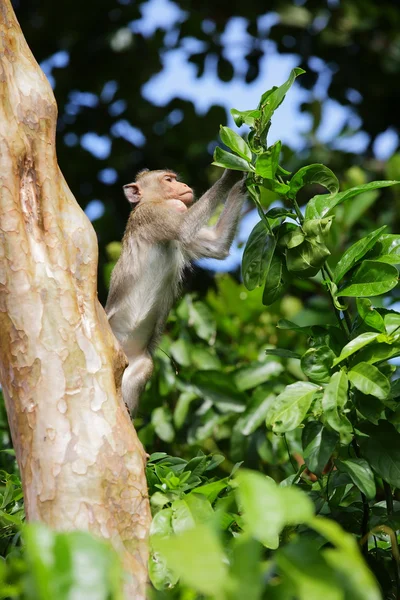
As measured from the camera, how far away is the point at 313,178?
2564 millimetres

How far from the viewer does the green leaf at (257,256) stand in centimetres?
262

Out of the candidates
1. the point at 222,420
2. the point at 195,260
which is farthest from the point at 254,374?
the point at 195,260

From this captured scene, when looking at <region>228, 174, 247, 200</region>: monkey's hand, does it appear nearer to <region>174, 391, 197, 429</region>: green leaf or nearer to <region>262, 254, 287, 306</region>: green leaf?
<region>174, 391, 197, 429</region>: green leaf

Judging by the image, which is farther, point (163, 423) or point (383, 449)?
point (163, 423)

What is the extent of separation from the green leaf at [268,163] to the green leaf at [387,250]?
0.39 meters

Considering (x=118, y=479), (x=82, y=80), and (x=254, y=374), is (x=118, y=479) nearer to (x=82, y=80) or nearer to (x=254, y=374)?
(x=254, y=374)

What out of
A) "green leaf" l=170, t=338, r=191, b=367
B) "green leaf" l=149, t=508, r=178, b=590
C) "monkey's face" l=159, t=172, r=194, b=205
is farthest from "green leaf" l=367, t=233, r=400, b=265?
"monkey's face" l=159, t=172, r=194, b=205

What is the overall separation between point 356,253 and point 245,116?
1.79 feet

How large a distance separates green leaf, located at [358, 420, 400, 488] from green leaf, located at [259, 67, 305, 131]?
963mm

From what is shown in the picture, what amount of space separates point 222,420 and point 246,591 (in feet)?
10.6

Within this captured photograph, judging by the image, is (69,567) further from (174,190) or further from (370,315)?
(174,190)

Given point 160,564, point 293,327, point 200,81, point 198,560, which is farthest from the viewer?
point 200,81

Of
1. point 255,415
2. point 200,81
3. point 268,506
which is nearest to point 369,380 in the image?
point 268,506

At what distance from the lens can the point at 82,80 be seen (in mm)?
7223
